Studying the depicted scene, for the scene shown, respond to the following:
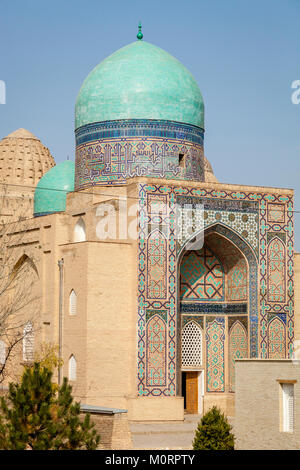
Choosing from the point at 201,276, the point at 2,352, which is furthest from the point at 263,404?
the point at 2,352

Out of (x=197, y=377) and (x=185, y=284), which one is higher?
(x=185, y=284)

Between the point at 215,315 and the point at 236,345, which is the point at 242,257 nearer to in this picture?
the point at 215,315

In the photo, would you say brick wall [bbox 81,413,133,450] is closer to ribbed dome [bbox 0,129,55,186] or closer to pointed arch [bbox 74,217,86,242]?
pointed arch [bbox 74,217,86,242]

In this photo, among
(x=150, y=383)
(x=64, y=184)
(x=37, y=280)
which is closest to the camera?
(x=150, y=383)

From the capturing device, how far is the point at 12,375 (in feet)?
69.1

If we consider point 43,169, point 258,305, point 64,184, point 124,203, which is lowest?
point 258,305

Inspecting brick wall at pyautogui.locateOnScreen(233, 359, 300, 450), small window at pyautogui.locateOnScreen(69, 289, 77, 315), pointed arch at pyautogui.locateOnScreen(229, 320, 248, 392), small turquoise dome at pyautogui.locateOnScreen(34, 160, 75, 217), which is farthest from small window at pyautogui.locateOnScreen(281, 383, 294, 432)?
small turquoise dome at pyautogui.locateOnScreen(34, 160, 75, 217)

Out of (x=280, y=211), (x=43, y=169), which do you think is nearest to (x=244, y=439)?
(x=280, y=211)

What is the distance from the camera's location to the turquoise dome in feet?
66.0

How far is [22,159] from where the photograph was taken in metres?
27.0

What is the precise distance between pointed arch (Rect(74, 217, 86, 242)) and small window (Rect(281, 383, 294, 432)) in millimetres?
7557

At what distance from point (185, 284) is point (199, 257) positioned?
0.68m
